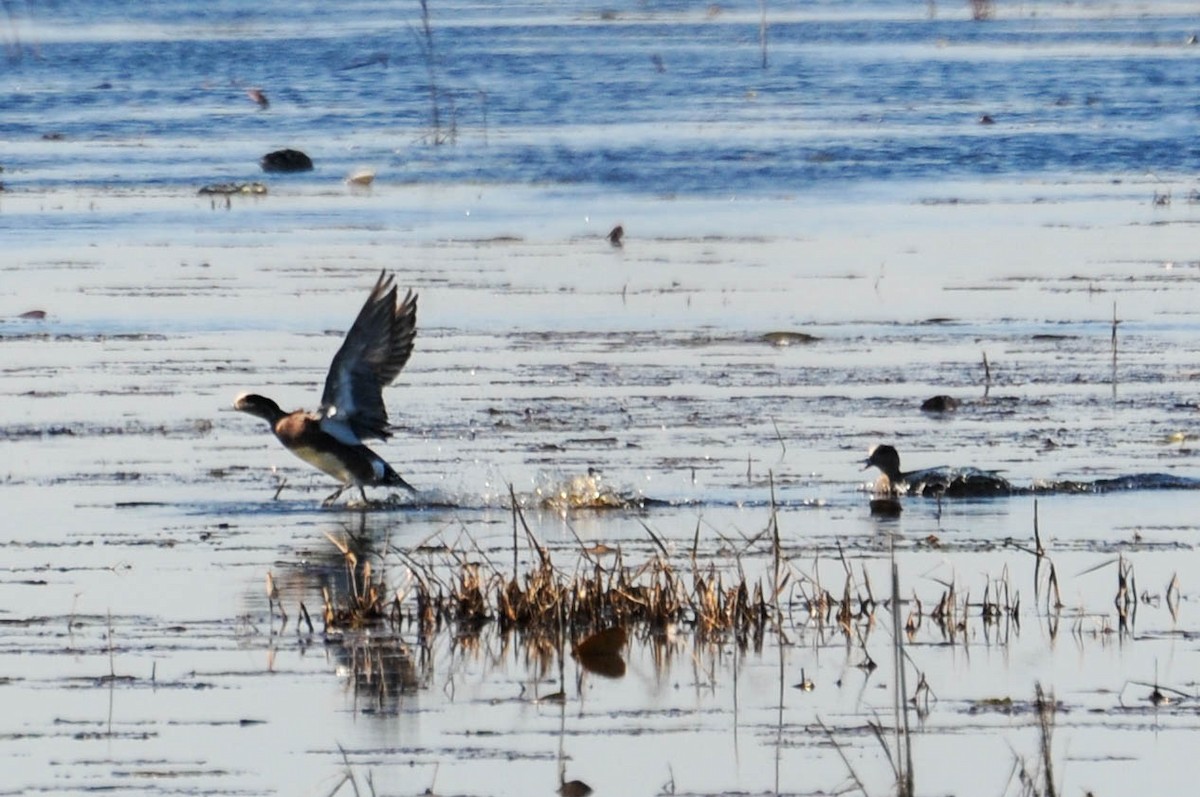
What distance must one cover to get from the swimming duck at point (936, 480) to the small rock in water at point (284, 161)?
593 inches

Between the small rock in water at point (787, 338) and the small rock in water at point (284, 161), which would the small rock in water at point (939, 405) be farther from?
the small rock in water at point (284, 161)

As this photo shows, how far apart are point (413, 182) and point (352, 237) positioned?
15.1 ft

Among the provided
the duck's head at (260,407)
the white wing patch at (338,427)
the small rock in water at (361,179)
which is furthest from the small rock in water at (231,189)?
the white wing patch at (338,427)

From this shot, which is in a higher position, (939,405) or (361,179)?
(361,179)

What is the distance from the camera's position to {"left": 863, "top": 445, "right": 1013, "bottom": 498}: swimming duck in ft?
33.1

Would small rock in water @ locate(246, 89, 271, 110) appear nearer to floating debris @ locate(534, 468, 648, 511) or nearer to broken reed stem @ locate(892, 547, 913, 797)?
floating debris @ locate(534, 468, 648, 511)

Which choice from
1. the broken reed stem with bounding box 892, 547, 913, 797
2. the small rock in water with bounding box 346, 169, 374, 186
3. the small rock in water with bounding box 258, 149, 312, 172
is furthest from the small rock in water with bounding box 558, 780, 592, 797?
the small rock in water with bounding box 258, 149, 312, 172

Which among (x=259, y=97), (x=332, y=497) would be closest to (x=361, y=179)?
(x=259, y=97)

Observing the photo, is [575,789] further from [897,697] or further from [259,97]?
[259,97]

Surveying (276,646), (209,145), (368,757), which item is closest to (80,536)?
(276,646)

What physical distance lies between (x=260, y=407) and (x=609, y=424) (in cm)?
151

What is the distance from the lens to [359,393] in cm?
1093

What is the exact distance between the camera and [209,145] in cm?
2778

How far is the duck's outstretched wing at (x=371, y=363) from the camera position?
35.5 feet
